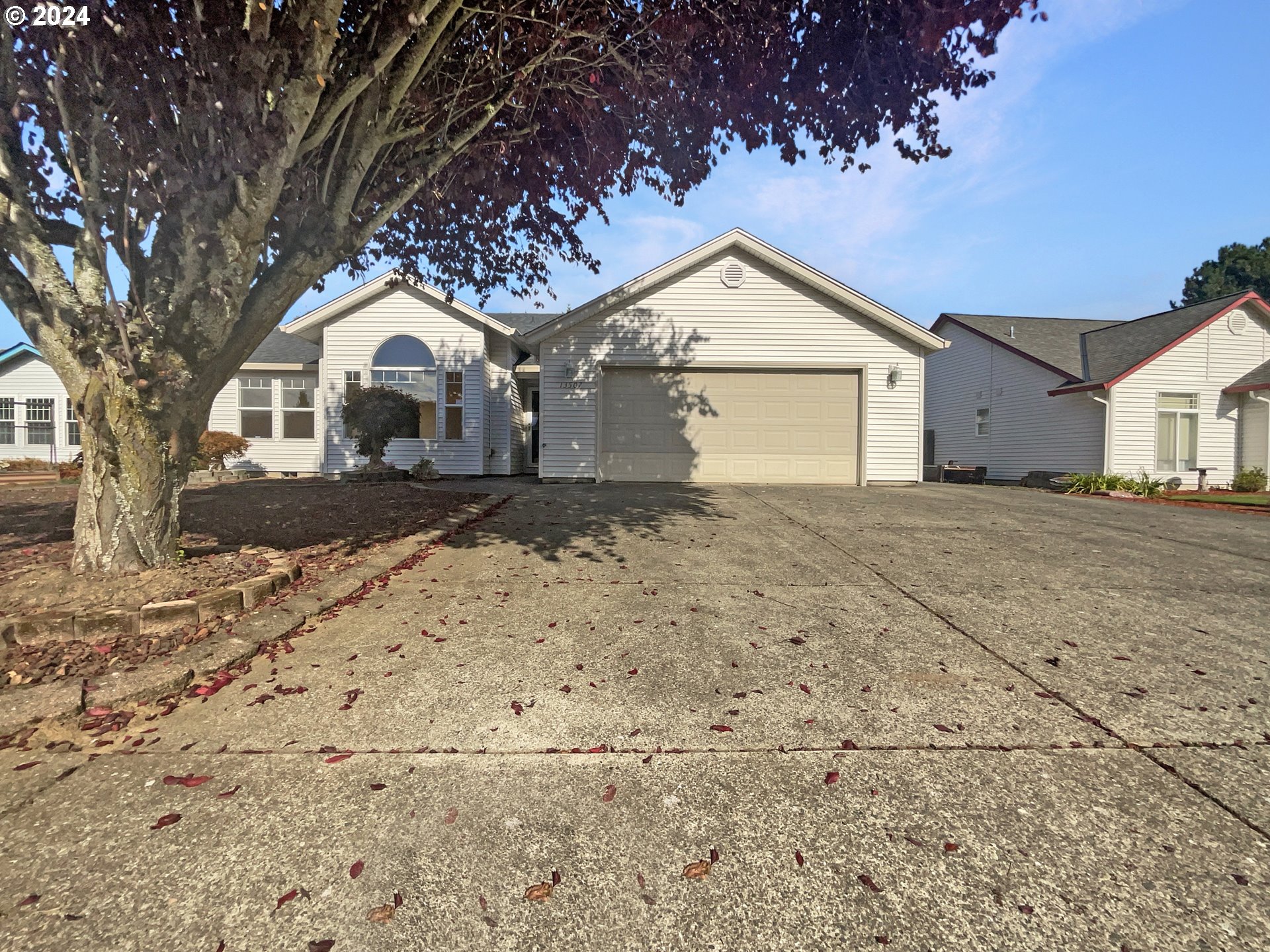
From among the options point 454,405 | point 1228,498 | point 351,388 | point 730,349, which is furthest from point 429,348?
point 1228,498

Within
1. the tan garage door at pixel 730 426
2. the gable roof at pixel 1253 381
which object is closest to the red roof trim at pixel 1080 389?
the gable roof at pixel 1253 381

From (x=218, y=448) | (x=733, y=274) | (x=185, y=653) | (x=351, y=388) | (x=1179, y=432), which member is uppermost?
(x=733, y=274)

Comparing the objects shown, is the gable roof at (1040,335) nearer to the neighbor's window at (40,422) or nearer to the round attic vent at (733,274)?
the round attic vent at (733,274)

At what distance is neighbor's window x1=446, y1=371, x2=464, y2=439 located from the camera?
1466cm

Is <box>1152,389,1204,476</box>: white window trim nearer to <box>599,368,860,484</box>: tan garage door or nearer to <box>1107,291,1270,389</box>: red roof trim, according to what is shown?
<box>1107,291,1270,389</box>: red roof trim

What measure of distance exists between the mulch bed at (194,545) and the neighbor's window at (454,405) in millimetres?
4392

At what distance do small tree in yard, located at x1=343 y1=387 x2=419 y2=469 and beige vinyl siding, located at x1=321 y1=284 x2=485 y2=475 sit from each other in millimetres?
1899

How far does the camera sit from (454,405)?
579 inches

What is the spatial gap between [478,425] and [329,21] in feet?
37.1

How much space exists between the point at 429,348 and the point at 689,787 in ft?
46.5

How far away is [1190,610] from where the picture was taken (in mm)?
4152

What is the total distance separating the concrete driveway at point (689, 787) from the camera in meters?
1.62

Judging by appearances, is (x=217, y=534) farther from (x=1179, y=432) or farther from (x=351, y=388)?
(x=1179, y=432)

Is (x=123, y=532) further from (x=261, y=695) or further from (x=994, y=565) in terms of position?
(x=994, y=565)
